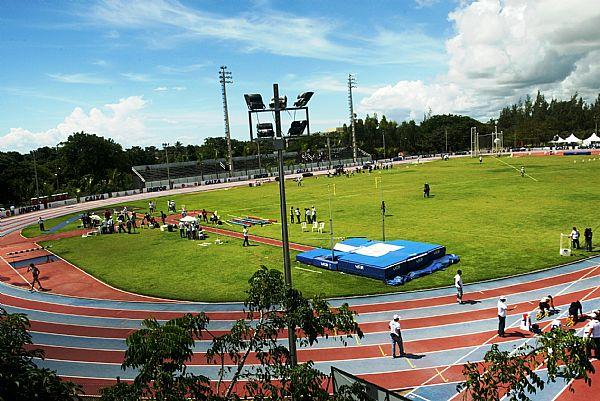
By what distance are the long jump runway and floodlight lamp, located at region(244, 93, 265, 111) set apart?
27.2 feet

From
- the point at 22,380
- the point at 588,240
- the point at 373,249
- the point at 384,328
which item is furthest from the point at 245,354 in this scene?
the point at 588,240

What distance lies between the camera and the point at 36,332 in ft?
59.0

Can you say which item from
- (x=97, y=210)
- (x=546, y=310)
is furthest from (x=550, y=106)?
(x=546, y=310)

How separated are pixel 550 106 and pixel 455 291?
187 meters

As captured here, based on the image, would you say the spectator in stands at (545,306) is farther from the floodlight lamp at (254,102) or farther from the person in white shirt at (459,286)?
the floodlight lamp at (254,102)

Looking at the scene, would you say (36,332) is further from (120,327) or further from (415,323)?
(415,323)

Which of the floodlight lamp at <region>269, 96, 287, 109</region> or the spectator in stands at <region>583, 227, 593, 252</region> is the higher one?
the floodlight lamp at <region>269, 96, 287, 109</region>

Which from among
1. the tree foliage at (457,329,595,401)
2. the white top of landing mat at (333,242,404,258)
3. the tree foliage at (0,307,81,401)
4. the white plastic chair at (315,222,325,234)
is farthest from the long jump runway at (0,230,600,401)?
the white plastic chair at (315,222,325,234)

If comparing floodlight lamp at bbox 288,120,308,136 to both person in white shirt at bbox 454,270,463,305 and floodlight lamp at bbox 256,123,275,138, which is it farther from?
person in white shirt at bbox 454,270,463,305

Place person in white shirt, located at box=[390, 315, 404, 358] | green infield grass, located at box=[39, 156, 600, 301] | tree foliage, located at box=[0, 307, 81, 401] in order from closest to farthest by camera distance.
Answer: tree foliage, located at box=[0, 307, 81, 401], person in white shirt, located at box=[390, 315, 404, 358], green infield grass, located at box=[39, 156, 600, 301]

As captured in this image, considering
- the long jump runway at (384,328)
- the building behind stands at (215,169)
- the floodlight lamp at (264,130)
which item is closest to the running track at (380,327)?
the long jump runway at (384,328)

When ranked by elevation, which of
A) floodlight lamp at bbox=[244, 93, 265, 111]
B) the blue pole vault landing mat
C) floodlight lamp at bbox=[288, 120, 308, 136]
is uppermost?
floodlight lamp at bbox=[244, 93, 265, 111]

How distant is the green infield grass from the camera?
2098 centimetres

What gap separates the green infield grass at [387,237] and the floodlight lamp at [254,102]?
1149cm
